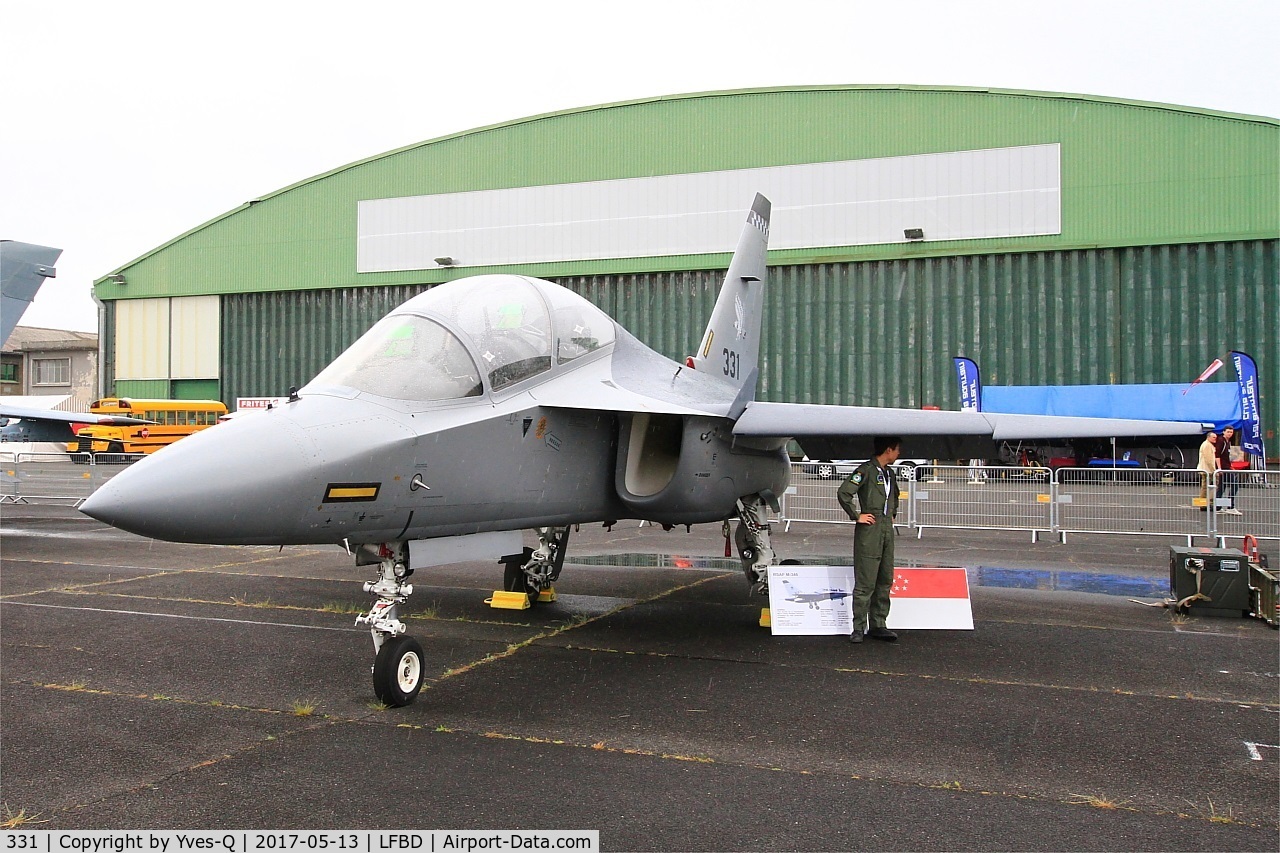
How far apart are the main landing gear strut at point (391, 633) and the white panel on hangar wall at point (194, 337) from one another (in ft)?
123

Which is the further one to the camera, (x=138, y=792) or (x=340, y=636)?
(x=340, y=636)

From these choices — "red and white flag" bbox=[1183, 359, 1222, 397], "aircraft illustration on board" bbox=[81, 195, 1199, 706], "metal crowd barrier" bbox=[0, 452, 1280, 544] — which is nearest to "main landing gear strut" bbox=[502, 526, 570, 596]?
"aircraft illustration on board" bbox=[81, 195, 1199, 706]

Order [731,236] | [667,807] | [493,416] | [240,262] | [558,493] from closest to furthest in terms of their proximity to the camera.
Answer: [667,807] < [493,416] < [558,493] < [731,236] < [240,262]

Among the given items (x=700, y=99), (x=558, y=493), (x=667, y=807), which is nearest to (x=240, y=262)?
(x=700, y=99)

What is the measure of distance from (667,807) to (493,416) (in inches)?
104

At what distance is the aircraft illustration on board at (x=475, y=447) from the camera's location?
14.7 feet

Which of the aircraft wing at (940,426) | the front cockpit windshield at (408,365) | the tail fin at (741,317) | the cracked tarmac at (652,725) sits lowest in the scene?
the cracked tarmac at (652,725)

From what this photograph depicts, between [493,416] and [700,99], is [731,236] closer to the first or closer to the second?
[700,99]

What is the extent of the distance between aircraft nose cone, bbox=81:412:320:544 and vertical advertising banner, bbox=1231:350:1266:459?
29.3m

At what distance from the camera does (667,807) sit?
3.90 meters

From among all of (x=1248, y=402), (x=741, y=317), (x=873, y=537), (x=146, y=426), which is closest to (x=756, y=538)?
(x=873, y=537)

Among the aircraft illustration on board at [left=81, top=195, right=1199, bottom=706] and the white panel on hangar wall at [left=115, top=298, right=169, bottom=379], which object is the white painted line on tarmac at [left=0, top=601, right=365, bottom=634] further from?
the white panel on hangar wall at [left=115, top=298, right=169, bottom=379]

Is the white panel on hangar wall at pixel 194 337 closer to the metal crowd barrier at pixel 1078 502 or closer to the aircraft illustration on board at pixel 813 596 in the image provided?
the metal crowd barrier at pixel 1078 502
